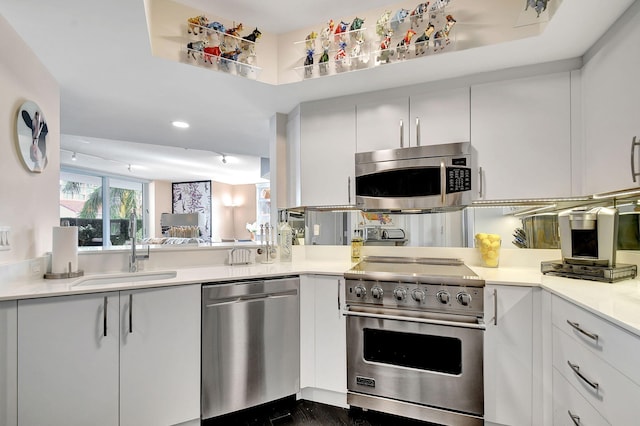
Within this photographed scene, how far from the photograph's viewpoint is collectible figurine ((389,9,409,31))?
1.80 m

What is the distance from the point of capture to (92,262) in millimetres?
2010

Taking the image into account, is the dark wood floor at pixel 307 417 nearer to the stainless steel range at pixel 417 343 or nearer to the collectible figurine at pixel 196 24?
the stainless steel range at pixel 417 343

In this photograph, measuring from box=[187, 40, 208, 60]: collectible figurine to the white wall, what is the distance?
2.68 feet

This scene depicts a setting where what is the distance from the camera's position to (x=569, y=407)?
51.4 inches

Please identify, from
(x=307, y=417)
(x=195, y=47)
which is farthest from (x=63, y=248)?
(x=307, y=417)

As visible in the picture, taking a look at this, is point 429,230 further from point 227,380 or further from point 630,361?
point 227,380

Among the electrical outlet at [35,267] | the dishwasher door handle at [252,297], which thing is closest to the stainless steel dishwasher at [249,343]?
the dishwasher door handle at [252,297]

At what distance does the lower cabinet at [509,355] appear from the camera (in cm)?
158

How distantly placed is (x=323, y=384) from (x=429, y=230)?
134 centimetres

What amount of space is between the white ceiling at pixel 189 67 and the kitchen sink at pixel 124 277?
128 centimetres

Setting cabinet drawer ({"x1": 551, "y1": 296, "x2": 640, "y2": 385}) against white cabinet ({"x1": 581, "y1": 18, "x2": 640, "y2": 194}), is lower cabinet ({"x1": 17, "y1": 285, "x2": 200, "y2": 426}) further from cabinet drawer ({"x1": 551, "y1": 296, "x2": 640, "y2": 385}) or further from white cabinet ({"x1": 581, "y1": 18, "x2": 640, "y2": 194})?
white cabinet ({"x1": 581, "y1": 18, "x2": 640, "y2": 194})

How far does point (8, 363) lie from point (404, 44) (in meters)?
2.55

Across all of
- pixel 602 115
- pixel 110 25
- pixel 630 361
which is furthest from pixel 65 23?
pixel 602 115

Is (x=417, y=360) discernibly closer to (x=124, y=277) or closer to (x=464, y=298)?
(x=464, y=298)
